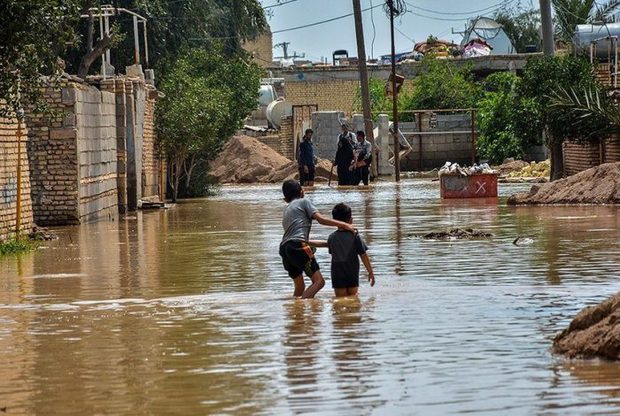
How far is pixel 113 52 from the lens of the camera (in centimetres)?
4925

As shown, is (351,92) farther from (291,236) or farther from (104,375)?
(104,375)

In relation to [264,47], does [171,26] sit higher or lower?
lower

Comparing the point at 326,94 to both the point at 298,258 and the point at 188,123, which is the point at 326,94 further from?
the point at 298,258

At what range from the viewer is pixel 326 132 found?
54656 millimetres

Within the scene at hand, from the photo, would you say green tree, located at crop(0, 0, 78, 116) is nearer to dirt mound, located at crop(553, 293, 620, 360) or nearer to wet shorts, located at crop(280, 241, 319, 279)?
wet shorts, located at crop(280, 241, 319, 279)

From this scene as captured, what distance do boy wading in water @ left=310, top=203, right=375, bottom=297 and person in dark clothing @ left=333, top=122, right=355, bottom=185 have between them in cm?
2750

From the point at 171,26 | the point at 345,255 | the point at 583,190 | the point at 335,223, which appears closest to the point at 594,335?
the point at 335,223

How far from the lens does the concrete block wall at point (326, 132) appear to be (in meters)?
54.2

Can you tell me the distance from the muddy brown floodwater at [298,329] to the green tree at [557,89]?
11140 millimetres

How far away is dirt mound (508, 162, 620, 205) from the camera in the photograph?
27.6 metres

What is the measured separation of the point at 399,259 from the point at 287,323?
19.4 feet

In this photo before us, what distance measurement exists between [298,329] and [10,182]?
1239cm

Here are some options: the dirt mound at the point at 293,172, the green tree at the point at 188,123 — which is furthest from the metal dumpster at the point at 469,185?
the dirt mound at the point at 293,172

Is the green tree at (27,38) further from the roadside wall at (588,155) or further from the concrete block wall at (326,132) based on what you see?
the concrete block wall at (326,132)
